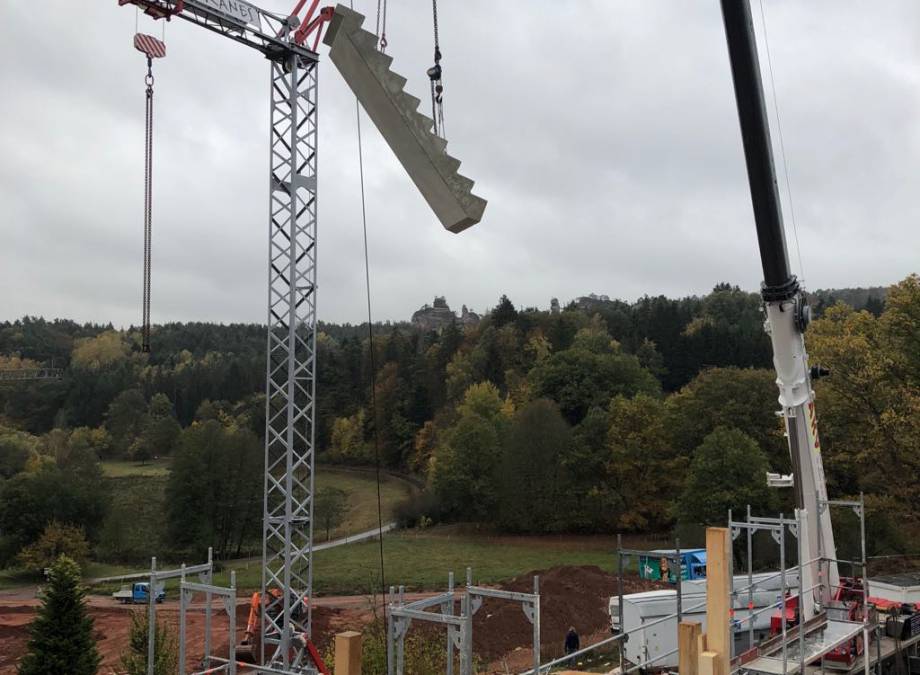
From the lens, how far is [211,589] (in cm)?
1241

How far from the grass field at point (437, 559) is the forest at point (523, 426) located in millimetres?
1835

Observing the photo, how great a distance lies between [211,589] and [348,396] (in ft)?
238

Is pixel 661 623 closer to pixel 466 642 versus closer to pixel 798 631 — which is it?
pixel 798 631

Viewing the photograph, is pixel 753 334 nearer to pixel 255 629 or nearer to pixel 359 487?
pixel 359 487

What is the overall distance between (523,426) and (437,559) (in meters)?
11.3

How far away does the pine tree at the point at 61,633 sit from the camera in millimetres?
18422

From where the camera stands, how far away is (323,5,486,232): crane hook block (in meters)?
9.09

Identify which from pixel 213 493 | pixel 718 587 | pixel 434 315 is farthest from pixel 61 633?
pixel 434 315

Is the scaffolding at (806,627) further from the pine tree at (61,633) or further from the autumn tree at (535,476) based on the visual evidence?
the autumn tree at (535,476)

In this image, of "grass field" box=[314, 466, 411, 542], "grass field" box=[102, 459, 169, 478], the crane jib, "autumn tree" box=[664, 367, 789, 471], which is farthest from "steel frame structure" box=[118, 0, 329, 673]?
"grass field" box=[102, 459, 169, 478]

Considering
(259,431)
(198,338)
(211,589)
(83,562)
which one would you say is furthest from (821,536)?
(198,338)

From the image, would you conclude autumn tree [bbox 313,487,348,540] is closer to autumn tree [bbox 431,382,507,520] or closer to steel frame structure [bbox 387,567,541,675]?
autumn tree [bbox 431,382,507,520]

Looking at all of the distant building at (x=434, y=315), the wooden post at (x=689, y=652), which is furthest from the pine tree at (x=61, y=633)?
the distant building at (x=434, y=315)

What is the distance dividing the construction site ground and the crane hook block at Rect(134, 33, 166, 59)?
50.7ft
